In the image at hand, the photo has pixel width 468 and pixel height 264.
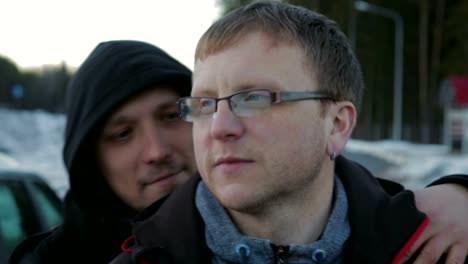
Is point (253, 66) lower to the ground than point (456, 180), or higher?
higher

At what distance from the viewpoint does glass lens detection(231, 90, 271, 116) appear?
1879mm

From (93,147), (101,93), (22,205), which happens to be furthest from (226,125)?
(22,205)

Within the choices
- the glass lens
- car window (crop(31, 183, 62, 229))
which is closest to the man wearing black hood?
the glass lens

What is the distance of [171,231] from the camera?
200cm

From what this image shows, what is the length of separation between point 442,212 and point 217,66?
883 mm

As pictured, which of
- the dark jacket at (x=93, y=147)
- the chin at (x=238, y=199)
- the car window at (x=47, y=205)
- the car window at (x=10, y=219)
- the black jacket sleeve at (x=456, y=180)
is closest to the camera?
the chin at (x=238, y=199)

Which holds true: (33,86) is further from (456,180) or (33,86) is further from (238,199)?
(238,199)

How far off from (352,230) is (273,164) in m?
0.35

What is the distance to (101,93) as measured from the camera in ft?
9.18

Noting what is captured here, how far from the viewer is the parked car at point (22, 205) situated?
13.0 feet

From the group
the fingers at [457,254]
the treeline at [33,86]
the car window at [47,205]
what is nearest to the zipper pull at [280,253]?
the fingers at [457,254]

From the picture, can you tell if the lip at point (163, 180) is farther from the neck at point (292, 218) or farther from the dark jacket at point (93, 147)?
the neck at point (292, 218)

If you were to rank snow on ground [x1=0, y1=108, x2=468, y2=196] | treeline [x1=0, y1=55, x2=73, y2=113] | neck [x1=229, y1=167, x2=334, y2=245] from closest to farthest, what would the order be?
neck [x1=229, y1=167, x2=334, y2=245], snow on ground [x1=0, y1=108, x2=468, y2=196], treeline [x1=0, y1=55, x2=73, y2=113]

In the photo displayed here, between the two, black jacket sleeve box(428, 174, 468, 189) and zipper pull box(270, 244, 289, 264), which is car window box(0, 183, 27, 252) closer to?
zipper pull box(270, 244, 289, 264)
